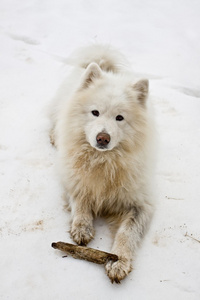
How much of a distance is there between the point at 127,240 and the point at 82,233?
→ 44 cm

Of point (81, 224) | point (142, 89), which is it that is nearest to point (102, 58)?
point (142, 89)

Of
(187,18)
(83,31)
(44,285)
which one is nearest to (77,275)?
(44,285)

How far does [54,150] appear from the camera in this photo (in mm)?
4152

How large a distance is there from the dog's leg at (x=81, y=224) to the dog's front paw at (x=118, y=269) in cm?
37

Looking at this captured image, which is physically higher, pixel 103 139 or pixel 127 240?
pixel 103 139

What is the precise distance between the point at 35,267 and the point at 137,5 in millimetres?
8164

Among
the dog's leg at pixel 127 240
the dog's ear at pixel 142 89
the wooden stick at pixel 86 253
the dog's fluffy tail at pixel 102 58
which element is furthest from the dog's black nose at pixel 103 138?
the dog's fluffy tail at pixel 102 58

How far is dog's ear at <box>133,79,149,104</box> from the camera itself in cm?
309

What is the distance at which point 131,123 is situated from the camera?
3.00m

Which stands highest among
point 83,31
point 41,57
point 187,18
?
point 187,18

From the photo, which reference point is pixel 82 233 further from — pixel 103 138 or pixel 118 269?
pixel 103 138

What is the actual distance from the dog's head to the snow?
3.18ft

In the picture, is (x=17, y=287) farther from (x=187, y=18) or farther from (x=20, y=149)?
(x=187, y=18)

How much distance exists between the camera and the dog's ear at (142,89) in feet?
10.1
